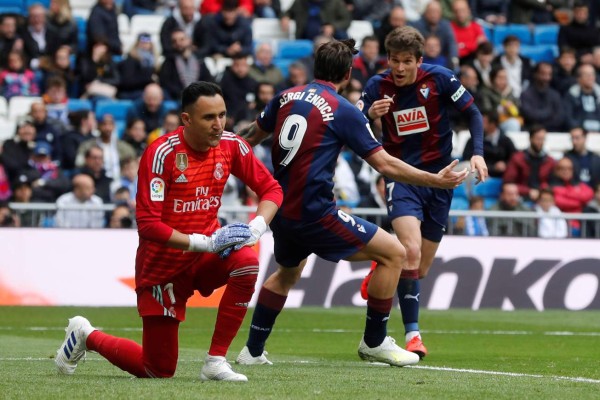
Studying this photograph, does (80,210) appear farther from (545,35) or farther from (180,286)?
(545,35)

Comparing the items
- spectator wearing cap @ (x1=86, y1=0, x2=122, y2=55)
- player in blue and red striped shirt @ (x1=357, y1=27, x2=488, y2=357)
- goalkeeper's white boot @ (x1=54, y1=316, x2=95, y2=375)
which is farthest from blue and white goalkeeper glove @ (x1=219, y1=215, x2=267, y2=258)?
spectator wearing cap @ (x1=86, y1=0, x2=122, y2=55)

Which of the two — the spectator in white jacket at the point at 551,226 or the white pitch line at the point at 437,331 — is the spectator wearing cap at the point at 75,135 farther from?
the spectator in white jacket at the point at 551,226

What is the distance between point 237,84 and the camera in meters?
21.3

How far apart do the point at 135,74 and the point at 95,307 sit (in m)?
5.57

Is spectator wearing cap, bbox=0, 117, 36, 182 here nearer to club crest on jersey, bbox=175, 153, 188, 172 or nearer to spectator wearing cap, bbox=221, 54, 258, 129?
spectator wearing cap, bbox=221, 54, 258, 129

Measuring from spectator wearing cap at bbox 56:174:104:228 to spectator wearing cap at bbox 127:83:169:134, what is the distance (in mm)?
2402

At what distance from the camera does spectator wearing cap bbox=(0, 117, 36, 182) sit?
18969 mm

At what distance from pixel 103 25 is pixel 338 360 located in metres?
12.5

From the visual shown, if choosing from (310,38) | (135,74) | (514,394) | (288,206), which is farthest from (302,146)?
(310,38)

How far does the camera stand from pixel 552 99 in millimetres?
22875

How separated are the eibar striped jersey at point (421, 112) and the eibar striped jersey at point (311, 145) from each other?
148 centimetres

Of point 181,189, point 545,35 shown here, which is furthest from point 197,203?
point 545,35

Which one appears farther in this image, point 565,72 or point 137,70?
point 565,72

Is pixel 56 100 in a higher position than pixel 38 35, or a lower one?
lower
